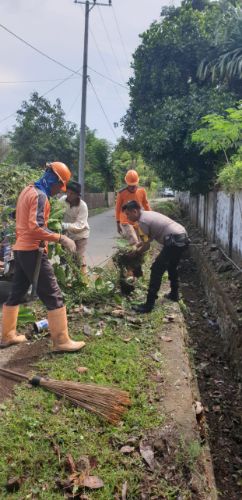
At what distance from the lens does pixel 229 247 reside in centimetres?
978

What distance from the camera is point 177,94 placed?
45.8 feet

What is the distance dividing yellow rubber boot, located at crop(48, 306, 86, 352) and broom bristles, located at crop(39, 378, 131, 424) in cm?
77

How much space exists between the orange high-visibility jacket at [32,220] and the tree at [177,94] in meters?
8.66

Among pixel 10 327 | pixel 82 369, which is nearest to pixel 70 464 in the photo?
pixel 82 369

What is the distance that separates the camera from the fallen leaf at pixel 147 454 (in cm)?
290

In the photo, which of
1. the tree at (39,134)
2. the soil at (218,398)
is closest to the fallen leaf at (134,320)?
the soil at (218,398)

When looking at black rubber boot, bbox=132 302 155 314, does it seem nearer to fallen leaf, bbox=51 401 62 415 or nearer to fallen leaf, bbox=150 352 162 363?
fallen leaf, bbox=150 352 162 363

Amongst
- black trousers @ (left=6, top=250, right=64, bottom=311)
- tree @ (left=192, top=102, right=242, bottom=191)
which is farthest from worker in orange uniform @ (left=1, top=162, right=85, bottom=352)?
tree @ (left=192, top=102, right=242, bottom=191)

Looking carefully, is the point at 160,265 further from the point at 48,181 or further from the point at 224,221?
the point at 224,221

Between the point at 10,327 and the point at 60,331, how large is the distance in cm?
65

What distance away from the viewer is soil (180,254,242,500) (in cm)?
390

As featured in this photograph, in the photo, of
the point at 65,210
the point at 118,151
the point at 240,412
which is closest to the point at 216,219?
the point at 65,210

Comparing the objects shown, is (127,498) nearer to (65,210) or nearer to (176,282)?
(176,282)

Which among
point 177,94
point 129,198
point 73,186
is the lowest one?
point 129,198
